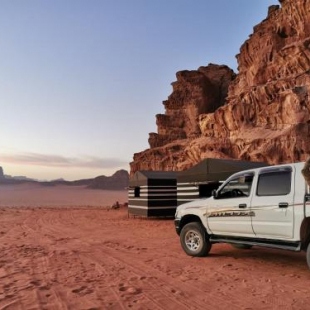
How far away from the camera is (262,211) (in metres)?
7.81

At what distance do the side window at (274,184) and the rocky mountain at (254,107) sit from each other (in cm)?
2817

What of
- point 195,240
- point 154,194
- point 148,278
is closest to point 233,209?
point 195,240

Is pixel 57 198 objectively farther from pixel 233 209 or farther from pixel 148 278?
pixel 148 278

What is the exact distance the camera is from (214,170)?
17.5 meters

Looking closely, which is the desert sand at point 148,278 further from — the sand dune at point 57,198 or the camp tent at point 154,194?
the sand dune at point 57,198

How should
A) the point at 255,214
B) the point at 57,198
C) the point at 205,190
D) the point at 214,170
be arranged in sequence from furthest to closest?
the point at 57,198
the point at 205,190
the point at 214,170
the point at 255,214

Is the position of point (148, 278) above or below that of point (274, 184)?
below

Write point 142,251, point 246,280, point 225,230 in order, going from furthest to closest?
point 142,251
point 225,230
point 246,280

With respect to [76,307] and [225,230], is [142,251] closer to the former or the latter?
[225,230]

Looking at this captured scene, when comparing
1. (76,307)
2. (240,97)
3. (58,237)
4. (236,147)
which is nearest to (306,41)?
(240,97)

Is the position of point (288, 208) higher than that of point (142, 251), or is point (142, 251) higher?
point (288, 208)

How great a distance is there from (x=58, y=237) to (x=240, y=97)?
3601 centimetres

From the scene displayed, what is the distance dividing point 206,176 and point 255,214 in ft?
32.4

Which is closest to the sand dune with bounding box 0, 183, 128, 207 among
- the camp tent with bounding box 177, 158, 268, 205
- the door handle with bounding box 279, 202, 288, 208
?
the camp tent with bounding box 177, 158, 268, 205
